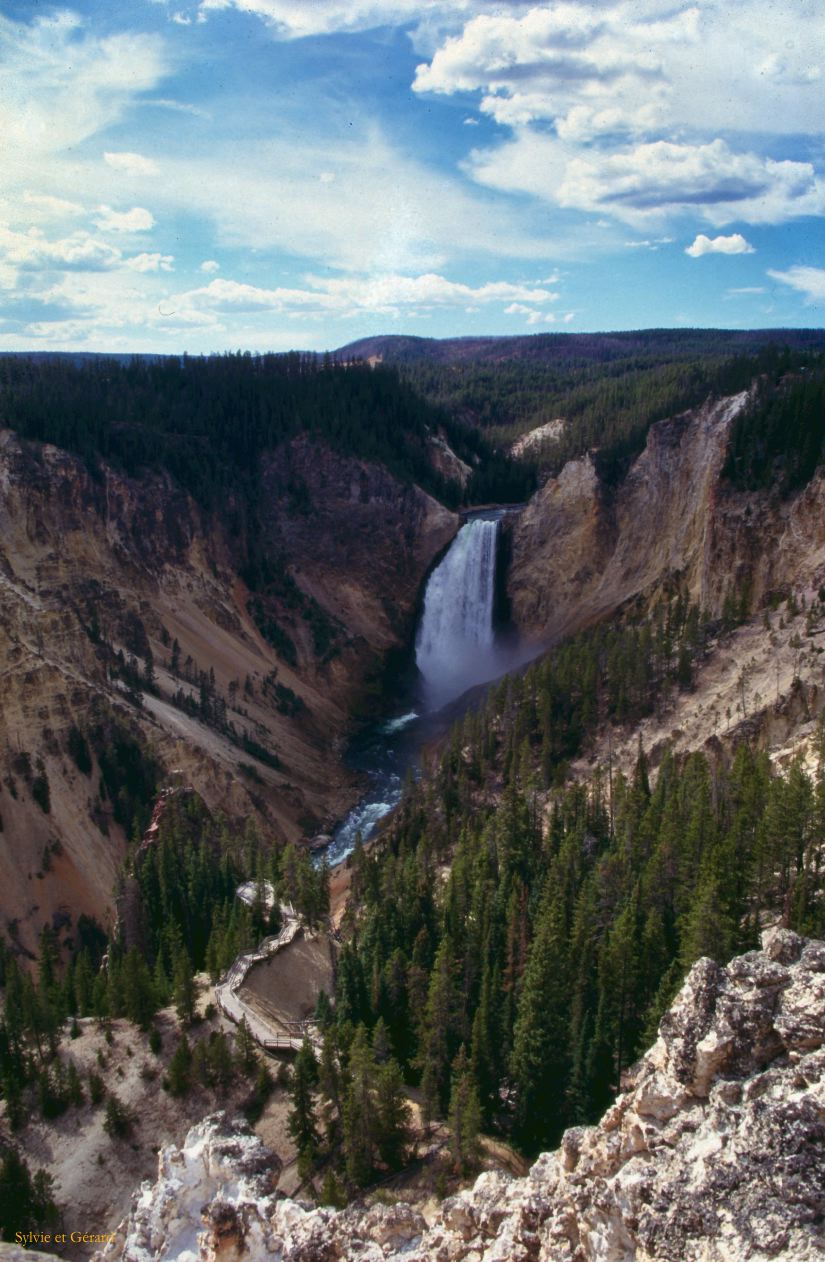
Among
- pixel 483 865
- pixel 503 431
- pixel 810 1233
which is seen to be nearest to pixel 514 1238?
pixel 810 1233

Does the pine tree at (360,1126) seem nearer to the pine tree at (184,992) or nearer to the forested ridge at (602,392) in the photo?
the pine tree at (184,992)

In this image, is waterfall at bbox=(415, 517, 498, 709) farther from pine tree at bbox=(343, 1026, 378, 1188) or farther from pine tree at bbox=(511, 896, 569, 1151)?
pine tree at bbox=(343, 1026, 378, 1188)

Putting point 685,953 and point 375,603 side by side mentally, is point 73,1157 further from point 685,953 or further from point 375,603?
point 375,603

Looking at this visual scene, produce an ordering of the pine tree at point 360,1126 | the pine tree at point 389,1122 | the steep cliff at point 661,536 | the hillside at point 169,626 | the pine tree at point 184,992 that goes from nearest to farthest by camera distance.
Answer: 1. the pine tree at point 360,1126
2. the pine tree at point 389,1122
3. the pine tree at point 184,992
4. the hillside at point 169,626
5. the steep cliff at point 661,536

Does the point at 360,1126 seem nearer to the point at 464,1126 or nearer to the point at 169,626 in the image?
the point at 464,1126

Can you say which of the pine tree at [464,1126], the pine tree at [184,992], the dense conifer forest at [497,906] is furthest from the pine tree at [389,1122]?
the pine tree at [184,992]

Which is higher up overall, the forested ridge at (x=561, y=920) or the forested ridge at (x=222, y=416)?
the forested ridge at (x=222, y=416)

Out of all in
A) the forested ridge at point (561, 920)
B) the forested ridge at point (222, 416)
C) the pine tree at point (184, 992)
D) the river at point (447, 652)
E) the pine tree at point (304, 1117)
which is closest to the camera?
the pine tree at point (304, 1117)
